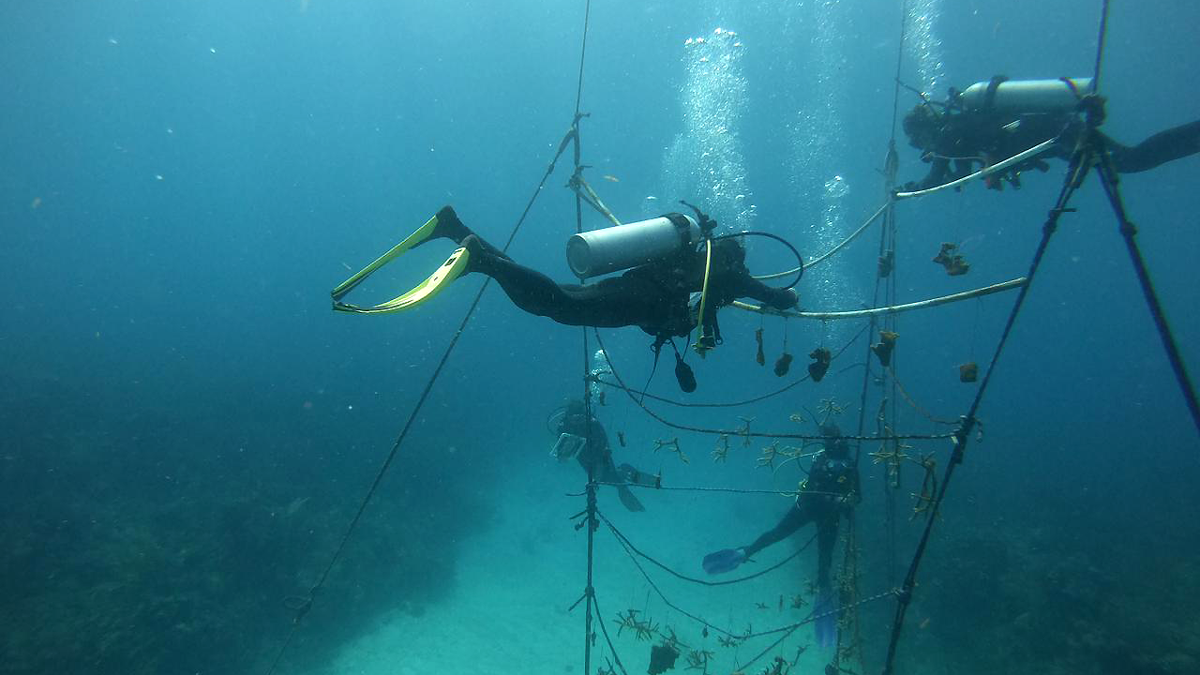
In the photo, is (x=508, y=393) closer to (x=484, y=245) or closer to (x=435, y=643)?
(x=435, y=643)

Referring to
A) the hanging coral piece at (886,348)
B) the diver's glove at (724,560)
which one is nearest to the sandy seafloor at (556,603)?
the diver's glove at (724,560)

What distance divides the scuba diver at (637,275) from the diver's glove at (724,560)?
5645 mm

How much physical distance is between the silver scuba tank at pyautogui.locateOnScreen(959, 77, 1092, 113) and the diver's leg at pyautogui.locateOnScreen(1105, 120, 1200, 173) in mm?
775

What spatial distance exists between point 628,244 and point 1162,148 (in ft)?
17.9

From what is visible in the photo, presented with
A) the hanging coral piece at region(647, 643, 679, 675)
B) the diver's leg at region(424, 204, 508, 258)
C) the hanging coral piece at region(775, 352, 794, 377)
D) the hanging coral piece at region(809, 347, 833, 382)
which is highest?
the hanging coral piece at region(775, 352, 794, 377)

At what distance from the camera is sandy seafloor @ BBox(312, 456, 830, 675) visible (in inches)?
475

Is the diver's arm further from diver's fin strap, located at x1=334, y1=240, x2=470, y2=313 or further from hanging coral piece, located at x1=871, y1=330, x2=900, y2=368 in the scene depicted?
diver's fin strap, located at x1=334, y1=240, x2=470, y2=313

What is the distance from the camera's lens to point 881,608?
12461mm

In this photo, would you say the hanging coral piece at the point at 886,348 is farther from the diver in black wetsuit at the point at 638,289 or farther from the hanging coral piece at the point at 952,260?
the diver in black wetsuit at the point at 638,289

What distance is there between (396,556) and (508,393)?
98.8ft

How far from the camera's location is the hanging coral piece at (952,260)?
5373 millimetres

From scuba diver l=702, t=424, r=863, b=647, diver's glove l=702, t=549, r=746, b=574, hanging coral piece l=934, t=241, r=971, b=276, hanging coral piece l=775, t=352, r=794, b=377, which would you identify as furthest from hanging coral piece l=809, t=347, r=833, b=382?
diver's glove l=702, t=549, r=746, b=574

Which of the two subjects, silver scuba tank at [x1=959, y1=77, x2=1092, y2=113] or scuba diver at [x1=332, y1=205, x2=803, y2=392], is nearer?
scuba diver at [x1=332, y1=205, x2=803, y2=392]

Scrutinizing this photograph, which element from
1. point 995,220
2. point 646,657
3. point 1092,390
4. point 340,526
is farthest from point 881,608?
point 995,220
